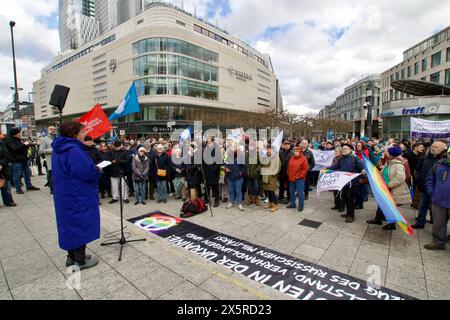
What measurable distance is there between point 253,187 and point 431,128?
836 cm

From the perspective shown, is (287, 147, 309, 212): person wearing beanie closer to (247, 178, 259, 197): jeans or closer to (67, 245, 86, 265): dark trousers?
(247, 178, 259, 197): jeans

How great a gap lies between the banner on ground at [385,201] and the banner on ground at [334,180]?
62 centimetres

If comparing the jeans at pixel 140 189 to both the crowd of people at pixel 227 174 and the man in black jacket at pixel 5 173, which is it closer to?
the crowd of people at pixel 227 174

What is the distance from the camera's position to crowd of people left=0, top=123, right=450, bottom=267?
324 centimetres

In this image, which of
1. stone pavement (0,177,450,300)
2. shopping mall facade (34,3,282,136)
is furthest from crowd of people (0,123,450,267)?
shopping mall facade (34,3,282,136)

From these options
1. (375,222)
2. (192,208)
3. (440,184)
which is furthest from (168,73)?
(440,184)

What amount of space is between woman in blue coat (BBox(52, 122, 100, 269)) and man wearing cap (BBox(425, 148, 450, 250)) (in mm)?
5957

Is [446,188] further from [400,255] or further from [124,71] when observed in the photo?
[124,71]

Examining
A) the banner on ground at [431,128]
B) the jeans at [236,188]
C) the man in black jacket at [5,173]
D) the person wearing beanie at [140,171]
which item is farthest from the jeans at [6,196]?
the banner on ground at [431,128]

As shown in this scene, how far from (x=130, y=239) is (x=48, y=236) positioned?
176 centimetres

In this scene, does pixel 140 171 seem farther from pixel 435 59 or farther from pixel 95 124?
pixel 435 59

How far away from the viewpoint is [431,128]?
9.41 metres

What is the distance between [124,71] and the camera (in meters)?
53.2

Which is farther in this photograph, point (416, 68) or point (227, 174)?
point (416, 68)
